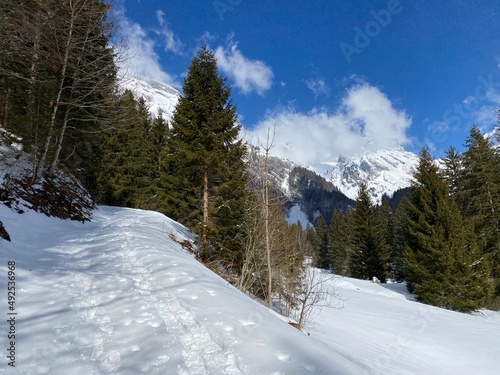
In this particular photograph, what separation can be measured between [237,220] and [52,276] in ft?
24.5

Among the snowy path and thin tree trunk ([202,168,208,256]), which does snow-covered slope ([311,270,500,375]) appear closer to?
the snowy path

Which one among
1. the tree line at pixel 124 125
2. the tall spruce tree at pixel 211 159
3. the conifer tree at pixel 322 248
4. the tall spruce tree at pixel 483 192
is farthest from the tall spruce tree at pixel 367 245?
the tall spruce tree at pixel 211 159

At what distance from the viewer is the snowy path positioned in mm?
2623

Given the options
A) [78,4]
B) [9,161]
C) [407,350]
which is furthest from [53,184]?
[407,350]

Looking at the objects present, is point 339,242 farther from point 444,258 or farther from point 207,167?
point 207,167

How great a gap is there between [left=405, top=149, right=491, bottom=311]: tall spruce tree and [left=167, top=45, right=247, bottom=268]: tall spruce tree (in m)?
13.4

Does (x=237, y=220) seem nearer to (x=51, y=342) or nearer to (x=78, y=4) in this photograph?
(x=51, y=342)

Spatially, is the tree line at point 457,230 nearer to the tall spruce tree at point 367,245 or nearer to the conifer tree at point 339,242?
the tall spruce tree at point 367,245

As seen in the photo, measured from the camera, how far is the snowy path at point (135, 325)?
2623 millimetres

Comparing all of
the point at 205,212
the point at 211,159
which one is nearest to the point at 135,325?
the point at 205,212

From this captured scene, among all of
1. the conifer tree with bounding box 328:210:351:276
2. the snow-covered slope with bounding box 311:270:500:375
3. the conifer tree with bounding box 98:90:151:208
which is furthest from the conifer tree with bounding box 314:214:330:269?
the snow-covered slope with bounding box 311:270:500:375

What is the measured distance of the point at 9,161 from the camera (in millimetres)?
8523

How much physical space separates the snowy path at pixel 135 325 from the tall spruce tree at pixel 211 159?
548 cm

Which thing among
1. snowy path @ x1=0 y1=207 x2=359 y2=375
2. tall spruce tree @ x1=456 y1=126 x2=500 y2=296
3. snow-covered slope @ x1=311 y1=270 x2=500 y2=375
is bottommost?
snow-covered slope @ x1=311 y1=270 x2=500 y2=375
